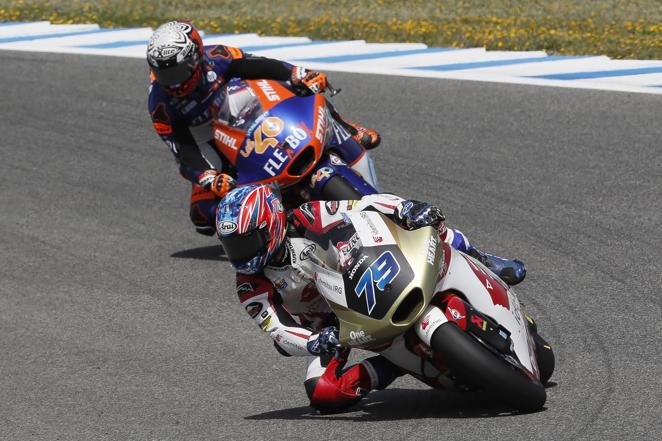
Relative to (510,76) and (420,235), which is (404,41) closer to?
(510,76)

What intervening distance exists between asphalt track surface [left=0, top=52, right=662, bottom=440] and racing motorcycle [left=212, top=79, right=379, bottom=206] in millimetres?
964

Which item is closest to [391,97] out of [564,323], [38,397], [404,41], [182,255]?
[404,41]

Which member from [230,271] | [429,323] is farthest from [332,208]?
[230,271]

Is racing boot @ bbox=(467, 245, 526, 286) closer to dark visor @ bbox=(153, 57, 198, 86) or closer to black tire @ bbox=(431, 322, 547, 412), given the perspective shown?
black tire @ bbox=(431, 322, 547, 412)

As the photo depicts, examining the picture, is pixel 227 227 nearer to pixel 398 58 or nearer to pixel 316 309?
pixel 316 309

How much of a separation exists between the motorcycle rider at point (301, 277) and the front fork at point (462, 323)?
10.1 inches

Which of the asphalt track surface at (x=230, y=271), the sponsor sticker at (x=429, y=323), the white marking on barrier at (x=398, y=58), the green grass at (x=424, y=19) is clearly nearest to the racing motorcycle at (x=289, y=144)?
the asphalt track surface at (x=230, y=271)

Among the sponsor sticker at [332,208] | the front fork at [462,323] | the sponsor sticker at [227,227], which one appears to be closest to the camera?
the front fork at [462,323]

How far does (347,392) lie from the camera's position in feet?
20.9

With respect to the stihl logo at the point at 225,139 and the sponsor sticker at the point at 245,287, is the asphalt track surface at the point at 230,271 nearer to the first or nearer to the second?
the sponsor sticker at the point at 245,287

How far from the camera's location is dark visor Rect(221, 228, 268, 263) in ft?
20.4

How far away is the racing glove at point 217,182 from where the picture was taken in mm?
8664

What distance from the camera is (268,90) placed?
8.95 m

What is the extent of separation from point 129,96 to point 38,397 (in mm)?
7423
